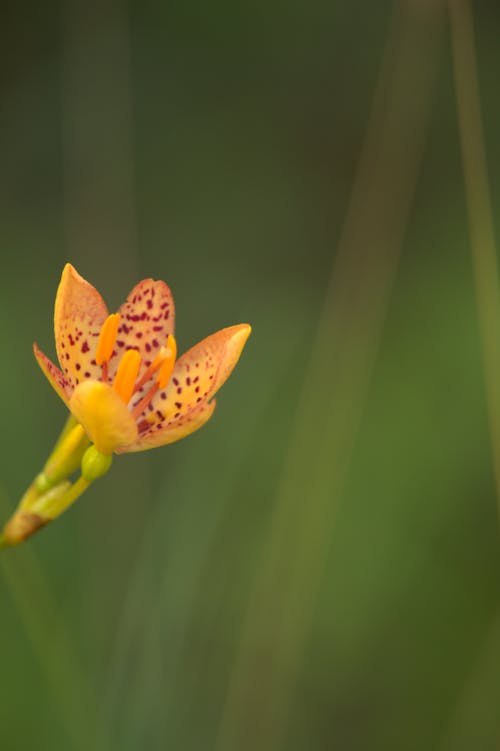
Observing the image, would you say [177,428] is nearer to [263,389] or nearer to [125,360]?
[125,360]

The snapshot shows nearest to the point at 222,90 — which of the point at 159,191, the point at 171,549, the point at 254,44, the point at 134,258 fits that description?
the point at 254,44

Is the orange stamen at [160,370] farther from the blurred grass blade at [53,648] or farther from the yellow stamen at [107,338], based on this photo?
the blurred grass blade at [53,648]

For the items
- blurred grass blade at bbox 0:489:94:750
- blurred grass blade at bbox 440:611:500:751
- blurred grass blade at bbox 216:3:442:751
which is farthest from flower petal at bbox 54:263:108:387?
blurred grass blade at bbox 440:611:500:751

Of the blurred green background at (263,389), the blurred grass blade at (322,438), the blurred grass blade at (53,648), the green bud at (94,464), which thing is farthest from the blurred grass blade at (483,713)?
the green bud at (94,464)

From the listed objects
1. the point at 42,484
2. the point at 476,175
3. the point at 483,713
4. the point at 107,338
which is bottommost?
the point at 483,713

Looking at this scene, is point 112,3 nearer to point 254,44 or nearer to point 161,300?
point 254,44

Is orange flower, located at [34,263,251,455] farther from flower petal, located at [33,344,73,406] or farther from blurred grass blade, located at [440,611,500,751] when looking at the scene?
blurred grass blade, located at [440,611,500,751]

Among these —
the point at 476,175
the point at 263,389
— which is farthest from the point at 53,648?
the point at 476,175
